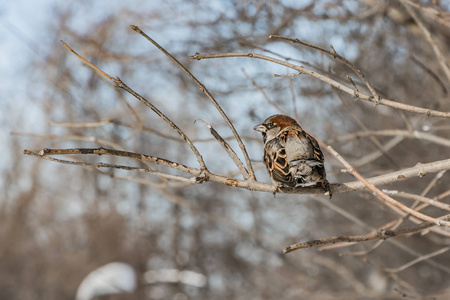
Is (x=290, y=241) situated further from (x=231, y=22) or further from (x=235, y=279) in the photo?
(x=231, y=22)

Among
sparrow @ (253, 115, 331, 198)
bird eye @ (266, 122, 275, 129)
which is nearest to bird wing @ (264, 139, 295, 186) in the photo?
sparrow @ (253, 115, 331, 198)

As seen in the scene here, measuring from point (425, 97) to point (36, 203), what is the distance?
14.2 metres

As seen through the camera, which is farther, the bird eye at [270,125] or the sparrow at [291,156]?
the bird eye at [270,125]

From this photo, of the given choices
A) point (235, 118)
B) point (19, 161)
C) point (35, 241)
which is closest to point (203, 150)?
point (235, 118)

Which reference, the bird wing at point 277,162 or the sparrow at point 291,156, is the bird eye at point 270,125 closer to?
the sparrow at point 291,156

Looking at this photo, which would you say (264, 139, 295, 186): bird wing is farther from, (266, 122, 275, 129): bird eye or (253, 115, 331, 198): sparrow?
(266, 122, 275, 129): bird eye

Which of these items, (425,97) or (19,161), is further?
(19,161)

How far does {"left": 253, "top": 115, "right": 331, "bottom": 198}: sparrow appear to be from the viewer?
293 cm

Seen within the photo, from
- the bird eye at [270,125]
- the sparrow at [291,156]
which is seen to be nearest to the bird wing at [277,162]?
the sparrow at [291,156]

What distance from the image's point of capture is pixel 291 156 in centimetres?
328

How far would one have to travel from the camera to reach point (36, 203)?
17.3 metres

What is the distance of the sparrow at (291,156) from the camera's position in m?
2.93

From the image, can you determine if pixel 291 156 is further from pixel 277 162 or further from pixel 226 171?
pixel 226 171

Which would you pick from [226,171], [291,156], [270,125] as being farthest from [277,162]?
[226,171]
